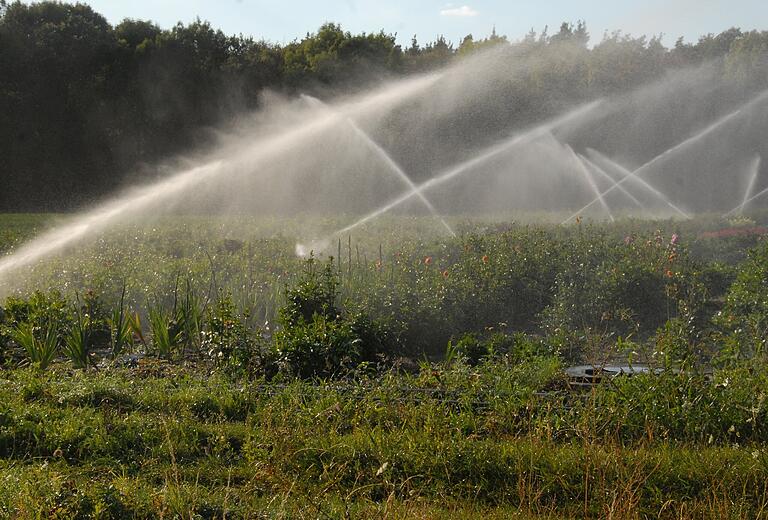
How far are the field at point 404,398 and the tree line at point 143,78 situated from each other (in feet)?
56.3

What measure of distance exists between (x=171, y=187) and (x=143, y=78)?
9.13m

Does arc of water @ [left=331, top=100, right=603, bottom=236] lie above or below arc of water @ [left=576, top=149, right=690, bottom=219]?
above

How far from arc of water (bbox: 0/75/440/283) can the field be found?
14.9 ft

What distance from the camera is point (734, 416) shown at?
15.9 ft

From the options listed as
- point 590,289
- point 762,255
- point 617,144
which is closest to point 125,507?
point 590,289

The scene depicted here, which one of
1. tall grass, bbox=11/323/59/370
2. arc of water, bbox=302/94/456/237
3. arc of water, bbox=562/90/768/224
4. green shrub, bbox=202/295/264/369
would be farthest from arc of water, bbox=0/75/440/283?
arc of water, bbox=562/90/768/224

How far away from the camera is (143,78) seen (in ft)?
87.2

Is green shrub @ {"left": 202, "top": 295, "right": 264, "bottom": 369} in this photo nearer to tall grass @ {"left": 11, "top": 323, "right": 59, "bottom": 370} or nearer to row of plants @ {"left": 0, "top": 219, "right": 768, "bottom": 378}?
row of plants @ {"left": 0, "top": 219, "right": 768, "bottom": 378}

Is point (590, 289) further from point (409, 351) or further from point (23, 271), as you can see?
point (23, 271)

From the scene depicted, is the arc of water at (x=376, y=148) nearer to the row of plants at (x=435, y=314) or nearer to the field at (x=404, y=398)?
the row of plants at (x=435, y=314)

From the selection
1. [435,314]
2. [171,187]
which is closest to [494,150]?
[171,187]

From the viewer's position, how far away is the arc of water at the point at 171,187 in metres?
13.7

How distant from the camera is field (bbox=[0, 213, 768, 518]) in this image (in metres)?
4.14

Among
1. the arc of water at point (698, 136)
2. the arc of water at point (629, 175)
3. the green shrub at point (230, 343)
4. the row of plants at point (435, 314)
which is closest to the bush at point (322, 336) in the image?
the row of plants at point (435, 314)
